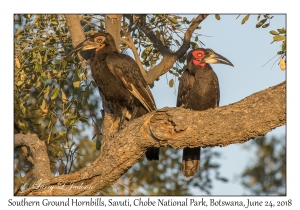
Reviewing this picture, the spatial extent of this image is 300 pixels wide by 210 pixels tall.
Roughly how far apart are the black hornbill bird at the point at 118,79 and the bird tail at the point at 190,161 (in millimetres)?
519

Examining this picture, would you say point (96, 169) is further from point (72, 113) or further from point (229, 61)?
point (229, 61)

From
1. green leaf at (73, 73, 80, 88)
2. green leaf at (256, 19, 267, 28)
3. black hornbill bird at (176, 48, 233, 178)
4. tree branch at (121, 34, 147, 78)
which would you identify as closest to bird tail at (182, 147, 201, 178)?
black hornbill bird at (176, 48, 233, 178)

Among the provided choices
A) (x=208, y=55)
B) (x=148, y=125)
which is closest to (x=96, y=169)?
(x=148, y=125)

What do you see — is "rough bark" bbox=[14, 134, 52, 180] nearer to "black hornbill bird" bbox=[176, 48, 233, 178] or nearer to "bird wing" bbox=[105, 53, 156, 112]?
"bird wing" bbox=[105, 53, 156, 112]

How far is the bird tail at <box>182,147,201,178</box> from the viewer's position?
6.54 metres

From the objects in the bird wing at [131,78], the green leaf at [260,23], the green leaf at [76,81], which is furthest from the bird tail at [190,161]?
the green leaf at [260,23]

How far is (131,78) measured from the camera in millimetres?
6246

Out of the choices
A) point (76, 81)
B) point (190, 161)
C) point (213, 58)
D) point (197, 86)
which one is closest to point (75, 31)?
point (76, 81)

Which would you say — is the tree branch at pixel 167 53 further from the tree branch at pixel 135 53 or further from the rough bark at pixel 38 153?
the rough bark at pixel 38 153

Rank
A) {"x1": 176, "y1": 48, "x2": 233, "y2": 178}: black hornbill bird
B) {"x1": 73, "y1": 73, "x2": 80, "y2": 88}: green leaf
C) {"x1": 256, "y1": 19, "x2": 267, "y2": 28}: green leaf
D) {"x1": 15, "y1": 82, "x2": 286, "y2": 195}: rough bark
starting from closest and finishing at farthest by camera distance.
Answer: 1. {"x1": 15, "y1": 82, "x2": 286, "y2": 195}: rough bark
2. {"x1": 256, "y1": 19, "x2": 267, "y2": 28}: green leaf
3. {"x1": 73, "y1": 73, "x2": 80, "y2": 88}: green leaf
4. {"x1": 176, "y1": 48, "x2": 233, "y2": 178}: black hornbill bird

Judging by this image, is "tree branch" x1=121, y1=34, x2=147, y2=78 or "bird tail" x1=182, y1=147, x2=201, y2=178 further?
"bird tail" x1=182, y1=147, x2=201, y2=178

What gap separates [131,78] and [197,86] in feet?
2.73

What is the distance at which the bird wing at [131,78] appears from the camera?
6.21 metres

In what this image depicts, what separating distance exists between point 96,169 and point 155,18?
218cm
